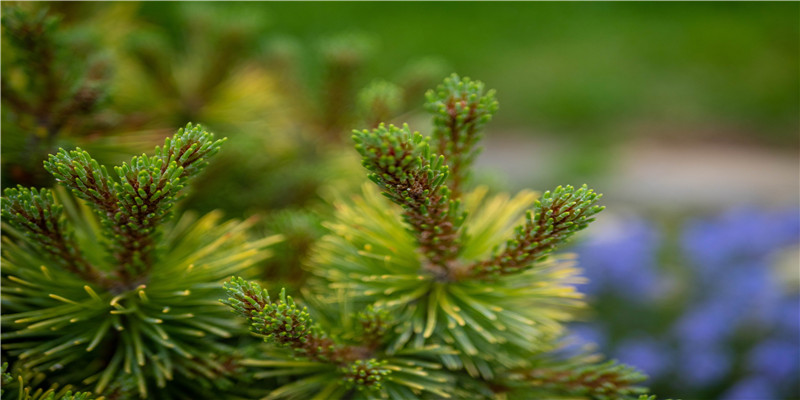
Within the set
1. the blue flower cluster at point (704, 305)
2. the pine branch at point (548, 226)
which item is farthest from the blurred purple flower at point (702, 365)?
the pine branch at point (548, 226)

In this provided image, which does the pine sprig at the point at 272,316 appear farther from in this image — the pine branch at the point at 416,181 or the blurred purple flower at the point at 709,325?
the blurred purple flower at the point at 709,325

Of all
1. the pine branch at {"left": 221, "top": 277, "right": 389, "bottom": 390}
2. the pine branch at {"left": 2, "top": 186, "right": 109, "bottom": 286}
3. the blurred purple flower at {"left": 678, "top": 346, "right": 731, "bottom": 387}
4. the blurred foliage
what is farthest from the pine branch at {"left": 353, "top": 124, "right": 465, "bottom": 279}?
the blurred purple flower at {"left": 678, "top": 346, "right": 731, "bottom": 387}

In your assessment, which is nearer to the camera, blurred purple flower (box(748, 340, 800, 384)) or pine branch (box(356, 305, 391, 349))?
pine branch (box(356, 305, 391, 349))

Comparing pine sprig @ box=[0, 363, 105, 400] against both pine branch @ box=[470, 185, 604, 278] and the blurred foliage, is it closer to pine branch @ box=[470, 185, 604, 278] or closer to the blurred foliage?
the blurred foliage

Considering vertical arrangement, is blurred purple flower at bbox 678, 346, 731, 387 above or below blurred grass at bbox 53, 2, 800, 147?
below

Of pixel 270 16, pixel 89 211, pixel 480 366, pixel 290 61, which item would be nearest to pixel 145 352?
pixel 89 211

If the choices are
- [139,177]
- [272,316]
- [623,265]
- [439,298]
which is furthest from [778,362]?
[139,177]
